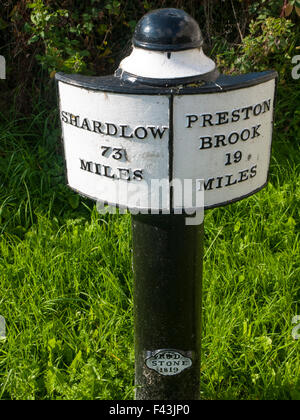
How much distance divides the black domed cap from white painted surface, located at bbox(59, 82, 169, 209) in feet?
0.46

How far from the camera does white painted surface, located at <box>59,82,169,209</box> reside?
4.65 feet

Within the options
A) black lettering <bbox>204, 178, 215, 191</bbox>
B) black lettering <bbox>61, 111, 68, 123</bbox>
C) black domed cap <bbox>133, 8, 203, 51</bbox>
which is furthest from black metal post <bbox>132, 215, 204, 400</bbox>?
black domed cap <bbox>133, 8, 203, 51</bbox>

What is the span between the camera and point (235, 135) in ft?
4.92

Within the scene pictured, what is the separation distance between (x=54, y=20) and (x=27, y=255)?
4.21 feet

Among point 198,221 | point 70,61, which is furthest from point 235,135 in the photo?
point 70,61

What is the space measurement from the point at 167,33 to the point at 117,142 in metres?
0.30

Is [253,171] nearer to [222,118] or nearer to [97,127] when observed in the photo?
[222,118]

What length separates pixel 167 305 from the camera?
174 cm

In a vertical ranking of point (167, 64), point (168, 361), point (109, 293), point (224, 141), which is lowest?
point (109, 293)

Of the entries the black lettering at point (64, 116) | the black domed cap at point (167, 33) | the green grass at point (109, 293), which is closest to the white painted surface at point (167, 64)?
the black domed cap at point (167, 33)

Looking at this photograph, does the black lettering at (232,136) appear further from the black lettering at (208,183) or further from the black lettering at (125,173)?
the black lettering at (125,173)

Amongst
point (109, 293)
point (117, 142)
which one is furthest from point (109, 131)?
point (109, 293)

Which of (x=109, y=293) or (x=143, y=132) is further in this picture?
(x=109, y=293)

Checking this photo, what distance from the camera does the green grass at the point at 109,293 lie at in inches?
82.8
